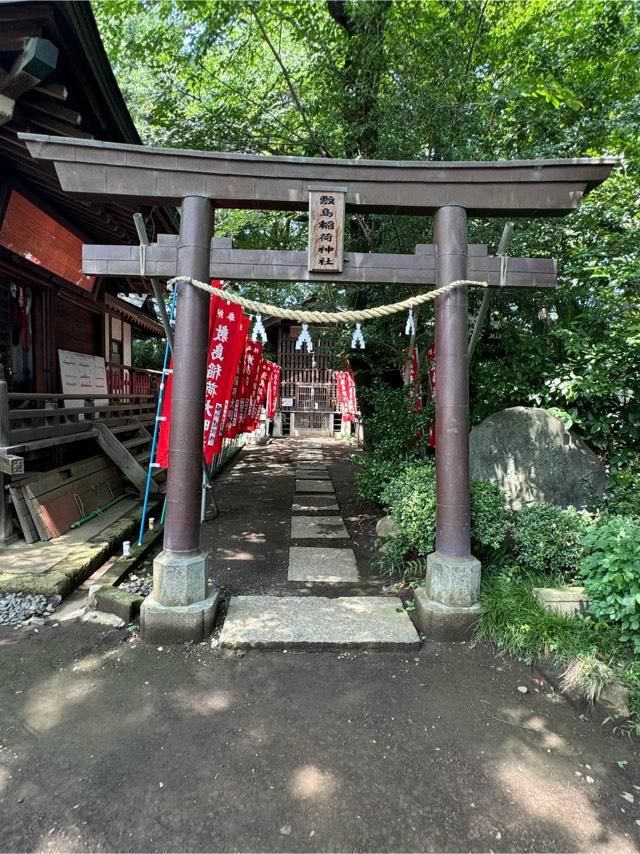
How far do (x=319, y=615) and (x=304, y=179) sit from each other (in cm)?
381

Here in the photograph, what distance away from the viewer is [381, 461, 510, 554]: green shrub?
14.3 feet

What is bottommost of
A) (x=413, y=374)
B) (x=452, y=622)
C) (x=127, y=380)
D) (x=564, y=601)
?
(x=452, y=622)

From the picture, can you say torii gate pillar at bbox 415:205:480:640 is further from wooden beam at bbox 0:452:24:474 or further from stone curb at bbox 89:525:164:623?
wooden beam at bbox 0:452:24:474

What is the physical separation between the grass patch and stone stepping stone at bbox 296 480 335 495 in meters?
5.73

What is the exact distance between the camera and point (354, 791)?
2.31 m

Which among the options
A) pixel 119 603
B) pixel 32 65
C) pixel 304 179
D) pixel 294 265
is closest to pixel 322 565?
pixel 119 603

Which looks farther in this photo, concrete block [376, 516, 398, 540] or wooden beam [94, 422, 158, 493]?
wooden beam [94, 422, 158, 493]

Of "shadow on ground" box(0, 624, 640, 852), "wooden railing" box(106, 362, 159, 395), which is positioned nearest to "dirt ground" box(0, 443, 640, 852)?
"shadow on ground" box(0, 624, 640, 852)

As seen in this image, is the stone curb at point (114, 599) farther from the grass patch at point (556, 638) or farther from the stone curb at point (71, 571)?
the grass patch at point (556, 638)

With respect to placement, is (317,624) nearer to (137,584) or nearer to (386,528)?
(137,584)

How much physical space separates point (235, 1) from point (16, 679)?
9001mm

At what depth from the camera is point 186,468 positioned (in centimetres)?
377

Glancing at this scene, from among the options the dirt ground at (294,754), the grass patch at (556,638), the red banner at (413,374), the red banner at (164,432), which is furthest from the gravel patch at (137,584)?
the red banner at (413,374)

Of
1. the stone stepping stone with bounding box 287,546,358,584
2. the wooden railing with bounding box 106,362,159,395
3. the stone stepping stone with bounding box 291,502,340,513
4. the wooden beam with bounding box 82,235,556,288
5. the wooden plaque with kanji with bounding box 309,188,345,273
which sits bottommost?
the stone stepping stone with bounding box 291,502,340,513
